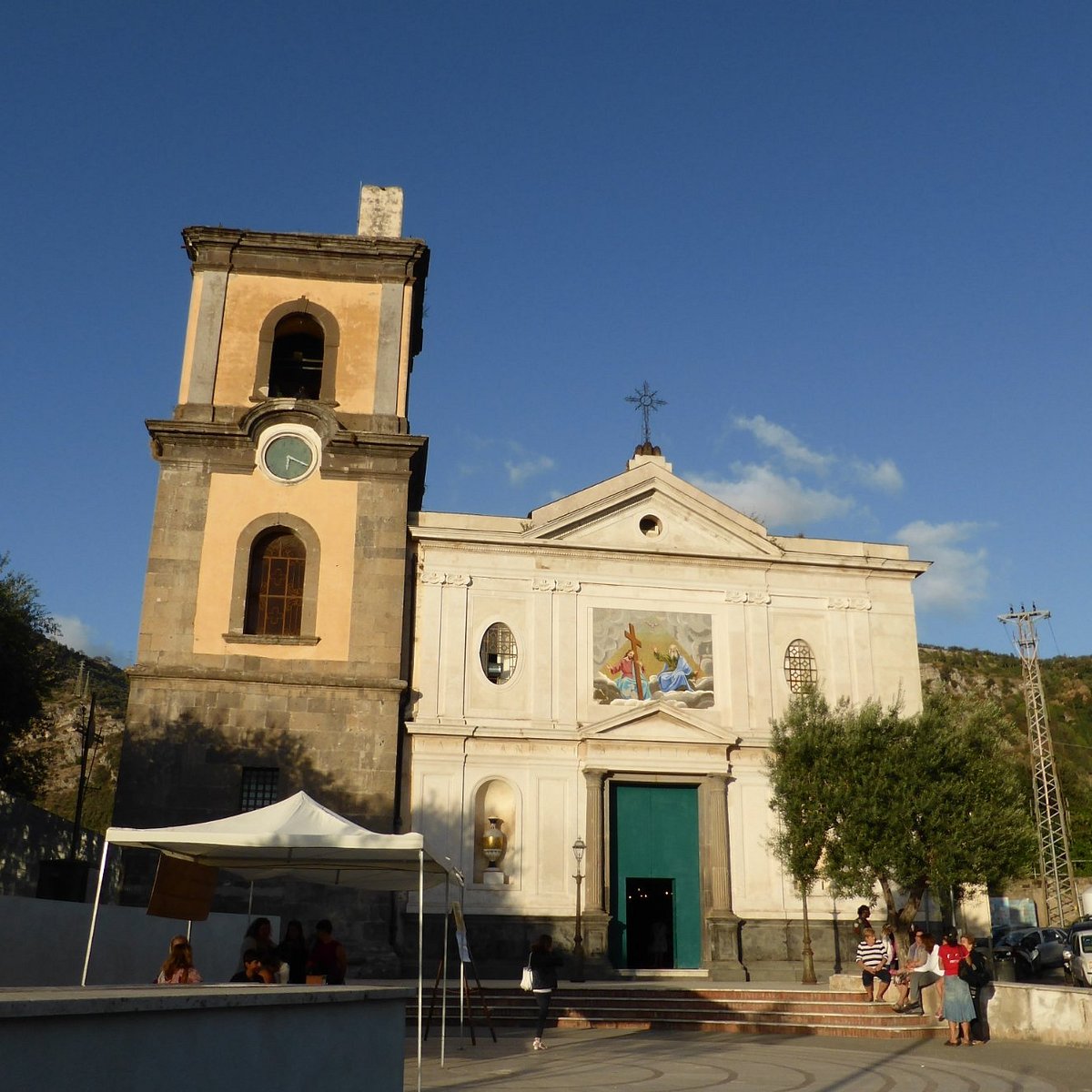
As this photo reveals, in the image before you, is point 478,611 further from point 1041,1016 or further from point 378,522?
point 1041,1016

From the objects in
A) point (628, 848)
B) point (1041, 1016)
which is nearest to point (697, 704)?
point (628, 848)

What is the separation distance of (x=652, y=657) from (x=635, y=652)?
41 centimetres

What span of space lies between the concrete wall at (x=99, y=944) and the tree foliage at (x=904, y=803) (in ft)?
38.9

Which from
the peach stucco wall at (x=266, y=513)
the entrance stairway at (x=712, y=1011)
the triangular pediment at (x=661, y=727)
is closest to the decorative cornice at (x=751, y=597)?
the triangular pediment at (x=661, y=727)

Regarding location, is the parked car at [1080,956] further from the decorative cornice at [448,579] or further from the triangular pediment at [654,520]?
the decorative cornice at [448,579]

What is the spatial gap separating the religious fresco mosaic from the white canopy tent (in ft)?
38.7

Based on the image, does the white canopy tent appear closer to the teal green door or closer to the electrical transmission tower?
the teal green door

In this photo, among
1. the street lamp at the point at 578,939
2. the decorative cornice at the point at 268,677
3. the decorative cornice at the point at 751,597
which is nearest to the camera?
the street lamp at the point at 578,939

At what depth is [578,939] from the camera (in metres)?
24.2

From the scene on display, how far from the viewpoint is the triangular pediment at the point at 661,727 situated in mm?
27094

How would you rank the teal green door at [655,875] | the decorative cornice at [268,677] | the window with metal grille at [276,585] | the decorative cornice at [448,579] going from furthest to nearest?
the decorative cornice at [448,579] < the teal green door at [655,875] < the window with metal grille at [276,585] < the decorative cornice at [268,677]

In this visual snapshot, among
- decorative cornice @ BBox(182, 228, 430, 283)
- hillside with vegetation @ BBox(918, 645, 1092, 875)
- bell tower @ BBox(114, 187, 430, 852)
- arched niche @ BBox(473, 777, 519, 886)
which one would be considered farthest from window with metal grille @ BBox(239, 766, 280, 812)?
hillside with vegetation @ BBox(918, 645, 1092, 875)

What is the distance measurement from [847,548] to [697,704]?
237 inches

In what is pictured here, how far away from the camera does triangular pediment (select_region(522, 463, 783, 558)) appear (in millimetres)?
28812
